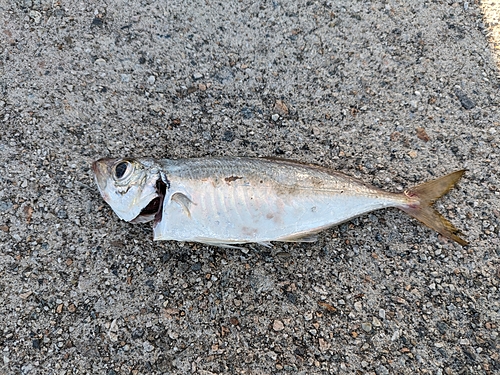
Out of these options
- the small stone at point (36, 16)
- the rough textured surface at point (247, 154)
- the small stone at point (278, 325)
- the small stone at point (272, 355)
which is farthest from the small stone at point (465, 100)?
the small stone at point (36, 16)

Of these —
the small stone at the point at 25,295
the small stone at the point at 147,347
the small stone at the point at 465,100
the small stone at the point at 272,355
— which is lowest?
the small stone at the point at 25,295

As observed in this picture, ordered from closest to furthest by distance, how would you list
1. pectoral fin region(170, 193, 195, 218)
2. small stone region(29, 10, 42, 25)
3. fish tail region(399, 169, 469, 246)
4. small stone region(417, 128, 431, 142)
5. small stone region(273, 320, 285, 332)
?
pectoral fin region(170, 193, 195, 218) < small stone region(273, 320, 285, 332) < fish tail region(399, 169, 469, 246) < small stone region(417, 128, 431, 142) < small stone region(29, 10, 42, 25)

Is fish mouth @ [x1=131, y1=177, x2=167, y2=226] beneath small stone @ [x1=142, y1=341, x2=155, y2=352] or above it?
above

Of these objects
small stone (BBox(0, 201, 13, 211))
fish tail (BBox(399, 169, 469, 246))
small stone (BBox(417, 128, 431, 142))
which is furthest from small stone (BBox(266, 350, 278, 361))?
small stone (BBox(0, 201, 13, 211))

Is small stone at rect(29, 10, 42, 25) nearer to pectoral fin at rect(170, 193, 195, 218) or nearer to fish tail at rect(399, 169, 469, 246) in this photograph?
pectoral fin at rect(170, 193, 195, 218)

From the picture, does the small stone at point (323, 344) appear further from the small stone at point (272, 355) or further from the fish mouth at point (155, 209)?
the fish mouth at point (155, 209)

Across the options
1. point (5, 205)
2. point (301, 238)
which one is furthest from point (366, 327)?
point (5, 205)

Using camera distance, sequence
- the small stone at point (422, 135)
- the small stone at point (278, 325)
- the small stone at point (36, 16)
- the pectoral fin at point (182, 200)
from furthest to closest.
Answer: the small stone at point (36, 16)
the small stone at point (422, 135)
the small stone at point (278, 325)
the pectoral fin at point (182, 200)
